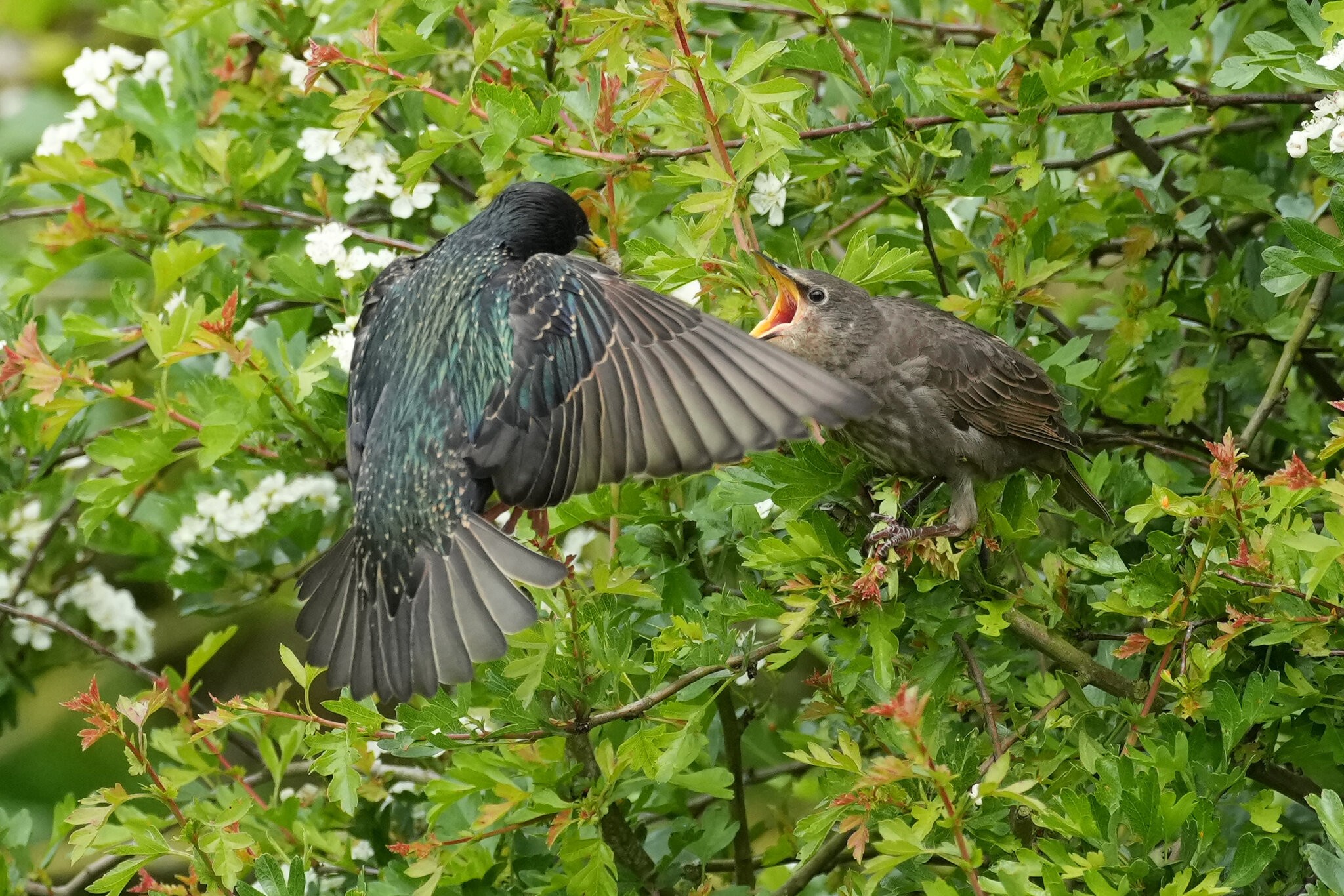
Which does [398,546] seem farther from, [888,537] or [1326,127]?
[1326,127]

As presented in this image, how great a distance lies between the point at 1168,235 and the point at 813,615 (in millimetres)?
1235

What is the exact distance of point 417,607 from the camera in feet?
8.90

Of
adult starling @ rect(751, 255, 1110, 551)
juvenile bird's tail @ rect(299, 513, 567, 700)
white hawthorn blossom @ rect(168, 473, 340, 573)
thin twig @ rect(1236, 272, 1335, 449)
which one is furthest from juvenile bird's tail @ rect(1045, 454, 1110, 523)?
white hawthorn blossom @ rect(168, 473, 340, 573)

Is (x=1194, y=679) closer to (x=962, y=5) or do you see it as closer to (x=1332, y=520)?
(x=1332, y=520)

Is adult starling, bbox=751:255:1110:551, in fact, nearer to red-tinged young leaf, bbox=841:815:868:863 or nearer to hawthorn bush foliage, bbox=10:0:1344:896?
hawthorn bush foliage, bbox=10:0:1344:896

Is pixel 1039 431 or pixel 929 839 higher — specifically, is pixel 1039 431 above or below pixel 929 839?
above

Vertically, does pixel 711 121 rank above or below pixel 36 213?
below

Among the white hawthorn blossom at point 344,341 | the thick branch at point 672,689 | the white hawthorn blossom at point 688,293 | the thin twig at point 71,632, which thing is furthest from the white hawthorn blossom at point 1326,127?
the thin twig at point 71,632

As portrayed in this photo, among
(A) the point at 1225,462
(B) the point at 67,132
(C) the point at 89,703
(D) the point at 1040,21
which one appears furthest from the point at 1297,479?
(B) the point at 67,132

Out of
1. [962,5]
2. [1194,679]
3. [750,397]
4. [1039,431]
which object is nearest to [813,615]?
[750,397]

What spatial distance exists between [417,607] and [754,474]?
720 mm

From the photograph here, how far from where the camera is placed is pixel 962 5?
361 cm

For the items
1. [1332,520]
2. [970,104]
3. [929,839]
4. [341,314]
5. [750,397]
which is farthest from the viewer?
[341,314]

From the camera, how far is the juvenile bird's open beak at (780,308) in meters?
2.57
